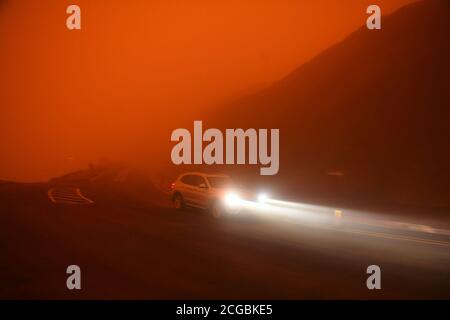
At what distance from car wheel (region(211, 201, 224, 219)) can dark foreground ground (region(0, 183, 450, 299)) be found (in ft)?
2.44

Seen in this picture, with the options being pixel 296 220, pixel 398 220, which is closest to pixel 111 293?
pixel 296 220

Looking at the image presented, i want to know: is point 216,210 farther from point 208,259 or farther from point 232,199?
point 208,259

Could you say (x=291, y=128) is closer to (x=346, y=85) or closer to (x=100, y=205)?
(x=346, y=85)

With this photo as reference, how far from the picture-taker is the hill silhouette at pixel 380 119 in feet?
92.8

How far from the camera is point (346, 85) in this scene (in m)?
44.5

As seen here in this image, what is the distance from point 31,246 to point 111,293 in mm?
4073

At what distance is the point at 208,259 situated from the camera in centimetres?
870

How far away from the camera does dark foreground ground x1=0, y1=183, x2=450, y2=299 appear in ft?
21.8

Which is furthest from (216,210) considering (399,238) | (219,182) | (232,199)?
(399,238)

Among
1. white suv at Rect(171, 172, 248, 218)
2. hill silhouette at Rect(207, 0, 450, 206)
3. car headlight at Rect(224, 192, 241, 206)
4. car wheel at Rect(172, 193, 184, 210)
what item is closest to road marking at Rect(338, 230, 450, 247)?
car headlight at Rect(224, 192, 241, 206)

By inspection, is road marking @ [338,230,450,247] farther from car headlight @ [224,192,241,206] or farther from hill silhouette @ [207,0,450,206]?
hill silhouette @ [207,0,450,206]

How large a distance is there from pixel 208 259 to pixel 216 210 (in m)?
6.73

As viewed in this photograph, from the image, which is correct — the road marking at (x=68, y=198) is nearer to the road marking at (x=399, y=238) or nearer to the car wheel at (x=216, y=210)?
the car wheel at (x=216, y=210)
